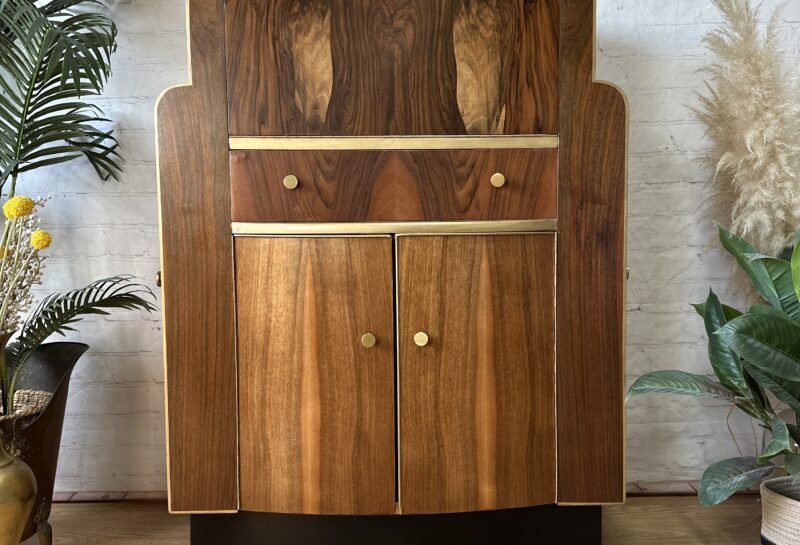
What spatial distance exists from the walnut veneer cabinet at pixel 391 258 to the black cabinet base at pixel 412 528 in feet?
0.28

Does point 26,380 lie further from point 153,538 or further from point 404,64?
point 404,64

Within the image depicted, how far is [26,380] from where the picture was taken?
1.89 meters

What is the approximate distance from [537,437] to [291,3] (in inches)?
42.1

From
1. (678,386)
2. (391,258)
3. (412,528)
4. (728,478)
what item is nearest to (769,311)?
(678,386)

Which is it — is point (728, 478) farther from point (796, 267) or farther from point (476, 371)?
point (476, 371)

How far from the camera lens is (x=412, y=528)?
167 centimetres

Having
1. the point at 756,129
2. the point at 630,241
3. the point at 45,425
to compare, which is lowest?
the point at 45,425

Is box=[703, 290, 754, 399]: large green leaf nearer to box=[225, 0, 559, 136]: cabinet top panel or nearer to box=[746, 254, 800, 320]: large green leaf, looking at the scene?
box=[746, 254, 800, 320]: large green leaf

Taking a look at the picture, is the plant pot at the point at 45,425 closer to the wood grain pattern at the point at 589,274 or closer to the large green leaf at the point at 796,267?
the wood grain pattern at the point at 589,274

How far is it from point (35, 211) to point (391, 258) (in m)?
0.90

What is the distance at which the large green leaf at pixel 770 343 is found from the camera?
148cm

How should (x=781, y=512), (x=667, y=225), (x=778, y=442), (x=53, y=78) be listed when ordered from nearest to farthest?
(x=778, y=442)
(x=781, y=512)
(x=53, y=78)
(x=667, y=225)

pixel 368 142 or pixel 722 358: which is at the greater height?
pixel 368 142

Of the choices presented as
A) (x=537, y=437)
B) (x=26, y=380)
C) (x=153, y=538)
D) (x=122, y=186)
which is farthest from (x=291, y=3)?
(x=153, y=538)
